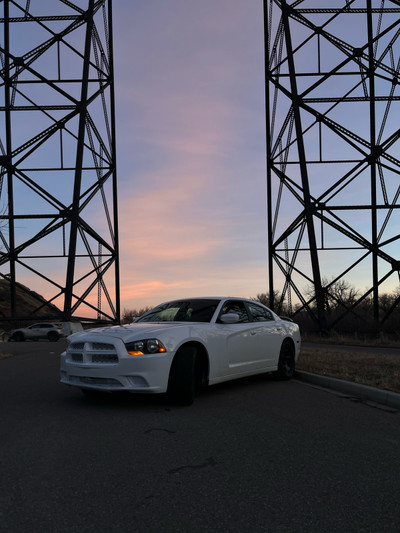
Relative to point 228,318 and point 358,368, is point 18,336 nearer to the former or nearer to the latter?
point 358,368

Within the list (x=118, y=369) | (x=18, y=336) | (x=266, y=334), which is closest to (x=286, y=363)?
(x=266, y=334)

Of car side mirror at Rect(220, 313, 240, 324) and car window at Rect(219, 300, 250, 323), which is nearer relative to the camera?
car side mirror at Rect(220, 313, 240, 324)

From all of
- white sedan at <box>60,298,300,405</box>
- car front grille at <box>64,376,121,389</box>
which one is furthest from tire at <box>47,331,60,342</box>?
car front grille at <box>64,376,121,389</box>

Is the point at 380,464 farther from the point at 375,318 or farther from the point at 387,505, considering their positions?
the point at 375,318

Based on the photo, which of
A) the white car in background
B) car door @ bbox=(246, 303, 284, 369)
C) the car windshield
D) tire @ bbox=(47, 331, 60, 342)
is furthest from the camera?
the white car in background

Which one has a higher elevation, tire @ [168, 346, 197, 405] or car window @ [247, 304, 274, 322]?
car window @ [247, 304, 274, 322]

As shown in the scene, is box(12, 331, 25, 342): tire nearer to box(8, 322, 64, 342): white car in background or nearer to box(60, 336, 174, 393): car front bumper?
box(8, 322, 64, 342): white car in background

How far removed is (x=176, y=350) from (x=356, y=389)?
2983mm

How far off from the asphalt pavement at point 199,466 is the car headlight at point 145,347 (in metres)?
0.75

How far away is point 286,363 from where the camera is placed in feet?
30.5

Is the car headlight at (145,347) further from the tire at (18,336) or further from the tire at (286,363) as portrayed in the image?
the tire at (18,336)

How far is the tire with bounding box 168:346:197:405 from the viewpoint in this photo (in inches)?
256

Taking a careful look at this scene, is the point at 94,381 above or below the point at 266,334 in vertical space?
below

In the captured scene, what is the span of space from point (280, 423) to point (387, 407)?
1.90 m
